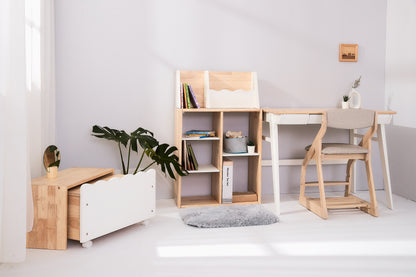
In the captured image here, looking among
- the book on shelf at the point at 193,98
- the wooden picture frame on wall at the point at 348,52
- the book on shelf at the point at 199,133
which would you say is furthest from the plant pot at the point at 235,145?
the wooden picture frame on wall at the point at 348,52

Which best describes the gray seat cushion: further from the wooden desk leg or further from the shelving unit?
the wooden desk leg

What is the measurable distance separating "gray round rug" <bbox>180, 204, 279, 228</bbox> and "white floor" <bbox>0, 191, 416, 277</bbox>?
0.07 meters

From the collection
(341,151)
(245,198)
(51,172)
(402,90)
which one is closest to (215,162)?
(245,198)

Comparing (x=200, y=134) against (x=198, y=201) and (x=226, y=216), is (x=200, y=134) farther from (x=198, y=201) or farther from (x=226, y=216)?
(x=226, y=216)

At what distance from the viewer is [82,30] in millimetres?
3529

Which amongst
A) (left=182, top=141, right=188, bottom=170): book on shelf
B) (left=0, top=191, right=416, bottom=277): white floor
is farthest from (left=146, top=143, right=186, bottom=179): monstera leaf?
(left=0, top=191, right=416, bottom=277): white floor

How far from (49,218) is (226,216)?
1.22 metres

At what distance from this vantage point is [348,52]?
4.01 meters

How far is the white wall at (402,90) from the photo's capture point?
12.4 feet

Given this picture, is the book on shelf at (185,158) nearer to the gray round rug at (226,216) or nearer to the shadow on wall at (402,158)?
the gray round rug at (226,216)

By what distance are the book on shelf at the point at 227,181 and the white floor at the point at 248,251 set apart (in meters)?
0.52

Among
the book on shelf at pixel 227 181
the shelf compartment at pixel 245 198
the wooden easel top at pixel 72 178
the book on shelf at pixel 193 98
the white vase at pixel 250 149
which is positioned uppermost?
the book on shelf at pixel 193 98

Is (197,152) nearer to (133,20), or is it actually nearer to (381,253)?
(133,20)

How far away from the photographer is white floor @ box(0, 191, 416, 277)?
7.38 ft
